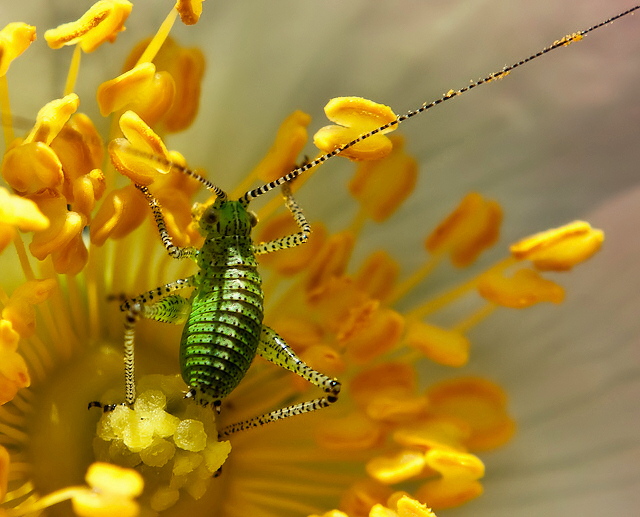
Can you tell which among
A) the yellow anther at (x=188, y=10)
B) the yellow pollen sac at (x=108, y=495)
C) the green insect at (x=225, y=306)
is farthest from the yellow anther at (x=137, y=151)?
the yellow pollen sac at (x=108, y=495)

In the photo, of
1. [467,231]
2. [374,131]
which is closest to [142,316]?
[374,131]

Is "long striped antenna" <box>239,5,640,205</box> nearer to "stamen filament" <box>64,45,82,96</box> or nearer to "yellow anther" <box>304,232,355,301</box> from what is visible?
"yellow anther" <box>304,232,355,301</box>

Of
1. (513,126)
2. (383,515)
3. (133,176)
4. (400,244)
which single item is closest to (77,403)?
(133,176)

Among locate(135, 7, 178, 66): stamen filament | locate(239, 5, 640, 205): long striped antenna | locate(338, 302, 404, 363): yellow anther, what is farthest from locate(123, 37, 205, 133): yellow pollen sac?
locate(338, 302, 404, 363): yellow anther

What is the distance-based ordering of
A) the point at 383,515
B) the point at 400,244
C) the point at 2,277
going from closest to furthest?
the point at 383,515
the point at 2,277
the point at 400,244

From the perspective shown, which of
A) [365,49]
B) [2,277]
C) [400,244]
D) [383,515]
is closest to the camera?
[383,515]

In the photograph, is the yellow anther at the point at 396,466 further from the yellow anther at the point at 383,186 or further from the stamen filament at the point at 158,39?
the stamen filament at the point at 158,39

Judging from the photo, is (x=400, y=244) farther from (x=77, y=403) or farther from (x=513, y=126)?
(x=77, y=403)

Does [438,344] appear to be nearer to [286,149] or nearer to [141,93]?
[286,149]
